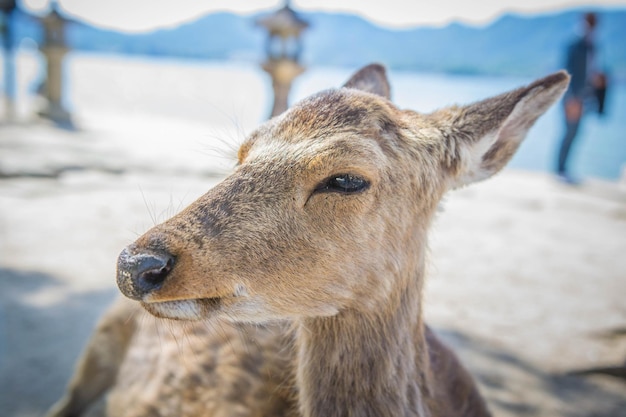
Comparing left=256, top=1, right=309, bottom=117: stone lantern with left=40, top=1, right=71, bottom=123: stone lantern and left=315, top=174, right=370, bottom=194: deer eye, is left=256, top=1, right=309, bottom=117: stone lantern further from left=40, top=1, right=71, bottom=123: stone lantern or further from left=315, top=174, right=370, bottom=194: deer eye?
left=315, top=174, right=370, bottom=194: deer eye

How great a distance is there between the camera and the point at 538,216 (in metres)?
6.39

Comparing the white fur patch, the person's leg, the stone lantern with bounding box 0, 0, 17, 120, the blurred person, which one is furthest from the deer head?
the stone lantern with bounding box 0, 0, 17, 120

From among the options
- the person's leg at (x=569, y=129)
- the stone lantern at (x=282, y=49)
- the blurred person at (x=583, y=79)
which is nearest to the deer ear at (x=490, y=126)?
the blurred person at (x=583, y=79)

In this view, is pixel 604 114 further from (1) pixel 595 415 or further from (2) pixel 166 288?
(2) pixel 166 288

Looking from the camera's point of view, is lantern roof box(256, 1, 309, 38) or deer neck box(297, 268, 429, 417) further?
lantern roof box(256, 1, 309, 38)

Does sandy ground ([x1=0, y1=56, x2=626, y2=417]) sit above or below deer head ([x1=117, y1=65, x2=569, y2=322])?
below

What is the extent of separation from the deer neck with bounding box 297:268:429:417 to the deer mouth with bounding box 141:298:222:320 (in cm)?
45

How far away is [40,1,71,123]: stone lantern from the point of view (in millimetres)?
11648

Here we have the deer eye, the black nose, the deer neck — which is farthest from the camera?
the deer neck

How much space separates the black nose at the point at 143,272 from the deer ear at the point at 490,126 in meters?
1.05

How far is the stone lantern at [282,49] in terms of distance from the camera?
9.30 meters

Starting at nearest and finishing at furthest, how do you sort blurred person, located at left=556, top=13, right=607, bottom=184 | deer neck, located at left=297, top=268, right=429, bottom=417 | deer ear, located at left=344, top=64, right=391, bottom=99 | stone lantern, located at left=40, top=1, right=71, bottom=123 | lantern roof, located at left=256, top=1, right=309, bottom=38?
deer neck, located at left=297, top=268, right=429, bottom=417 → deer ear, located at left=344, top=64, right=391, bottom=99 → blurred person, located at left=556, top=13, right=607, bottom=184 → lantern roof, located at left=256, top=1, right=309, bottom=38 → stone lantern, located at left=40, top=1, right=71, bottom=123

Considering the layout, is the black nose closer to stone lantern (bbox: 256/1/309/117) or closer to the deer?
the deer

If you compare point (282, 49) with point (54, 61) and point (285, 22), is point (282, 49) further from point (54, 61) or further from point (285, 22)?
point (54, 61)
